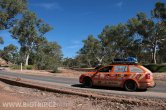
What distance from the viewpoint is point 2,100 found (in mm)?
13219

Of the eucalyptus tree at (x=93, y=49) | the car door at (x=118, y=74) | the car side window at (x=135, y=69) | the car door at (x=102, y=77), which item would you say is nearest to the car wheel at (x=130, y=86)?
the car door at (x=118, y=74)

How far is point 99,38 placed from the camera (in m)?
90.1

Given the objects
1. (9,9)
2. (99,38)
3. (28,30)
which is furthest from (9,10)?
(99,38)

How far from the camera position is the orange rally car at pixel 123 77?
16344 mm

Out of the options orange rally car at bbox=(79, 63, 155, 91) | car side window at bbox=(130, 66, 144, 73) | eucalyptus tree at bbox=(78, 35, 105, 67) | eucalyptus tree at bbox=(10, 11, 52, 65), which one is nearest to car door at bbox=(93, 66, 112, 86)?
orange rally car at bbox=(79, 63, 155, 91)

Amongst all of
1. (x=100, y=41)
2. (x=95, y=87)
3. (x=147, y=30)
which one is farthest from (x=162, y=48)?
(x=95, y=87)

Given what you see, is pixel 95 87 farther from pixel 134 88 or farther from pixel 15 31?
pixel 15 31

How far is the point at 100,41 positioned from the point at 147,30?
37.3 meters

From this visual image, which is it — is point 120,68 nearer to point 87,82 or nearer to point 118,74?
point 118,74

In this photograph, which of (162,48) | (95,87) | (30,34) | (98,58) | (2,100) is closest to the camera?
(2,100)

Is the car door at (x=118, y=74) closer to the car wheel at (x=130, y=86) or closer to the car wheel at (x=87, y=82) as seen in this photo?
the car wheel at (x=130, y=86)

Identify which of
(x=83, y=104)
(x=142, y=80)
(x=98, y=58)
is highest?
(x=98, y=58)

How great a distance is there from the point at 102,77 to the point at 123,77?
1567mm

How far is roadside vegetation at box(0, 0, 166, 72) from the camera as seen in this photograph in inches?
1900
